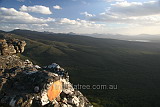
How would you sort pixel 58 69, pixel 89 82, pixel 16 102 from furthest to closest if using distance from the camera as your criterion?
1. pixel 89 82
2. pixel 58 69
3. pixel 16 102

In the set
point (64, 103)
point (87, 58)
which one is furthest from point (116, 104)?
point (87, 58)

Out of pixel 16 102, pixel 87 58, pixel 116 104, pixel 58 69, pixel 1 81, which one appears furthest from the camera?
pixel 87 58

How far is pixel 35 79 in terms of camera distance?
20172 millimetres

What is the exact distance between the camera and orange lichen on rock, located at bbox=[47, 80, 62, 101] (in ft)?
62.6

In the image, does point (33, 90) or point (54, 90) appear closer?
point (33, 90)

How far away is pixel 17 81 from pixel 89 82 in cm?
8640

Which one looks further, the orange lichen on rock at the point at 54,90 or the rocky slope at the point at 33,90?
the orange lichen on rock at the point at 54,90

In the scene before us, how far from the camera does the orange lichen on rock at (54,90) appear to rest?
19.1m

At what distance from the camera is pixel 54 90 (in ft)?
65.2

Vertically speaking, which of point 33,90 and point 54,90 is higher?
point 33,90

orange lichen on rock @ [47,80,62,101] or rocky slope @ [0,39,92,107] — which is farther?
orange lichen on rock @ [47,80,62,101]

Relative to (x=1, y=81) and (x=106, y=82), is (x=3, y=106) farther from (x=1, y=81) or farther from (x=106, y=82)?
(x=106, y=82)

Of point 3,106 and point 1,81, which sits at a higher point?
point 1,81

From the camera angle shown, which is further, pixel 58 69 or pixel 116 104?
pixel 116 104
